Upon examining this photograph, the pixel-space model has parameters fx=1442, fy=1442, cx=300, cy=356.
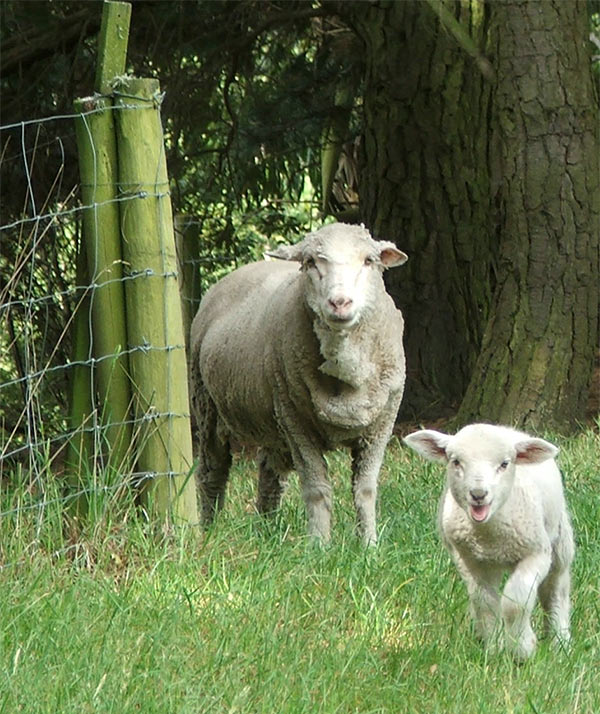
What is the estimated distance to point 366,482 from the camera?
20.9 feet

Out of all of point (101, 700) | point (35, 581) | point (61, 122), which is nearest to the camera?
point (101, 700)

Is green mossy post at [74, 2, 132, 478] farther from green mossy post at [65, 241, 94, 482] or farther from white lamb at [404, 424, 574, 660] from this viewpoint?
white lamb at [404, 424, 574, 660]

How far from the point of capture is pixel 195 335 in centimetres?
765

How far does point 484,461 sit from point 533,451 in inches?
8.6

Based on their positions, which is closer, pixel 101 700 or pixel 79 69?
pixel 101 700

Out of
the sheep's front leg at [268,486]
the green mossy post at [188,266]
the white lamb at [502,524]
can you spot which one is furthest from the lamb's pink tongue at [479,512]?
the green mossy post at [188,266]

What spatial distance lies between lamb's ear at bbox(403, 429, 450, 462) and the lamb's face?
0.30 feet

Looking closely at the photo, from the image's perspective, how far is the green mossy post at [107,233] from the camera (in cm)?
546

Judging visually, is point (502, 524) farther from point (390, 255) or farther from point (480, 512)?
point (390, 255)

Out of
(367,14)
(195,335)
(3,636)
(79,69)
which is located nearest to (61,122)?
(79,69)

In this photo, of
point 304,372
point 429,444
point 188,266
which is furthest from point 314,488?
point 188,266

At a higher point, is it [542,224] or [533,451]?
[542,224]

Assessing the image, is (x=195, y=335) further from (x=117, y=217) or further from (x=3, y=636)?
(x=3, y=636)

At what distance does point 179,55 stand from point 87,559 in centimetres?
611
